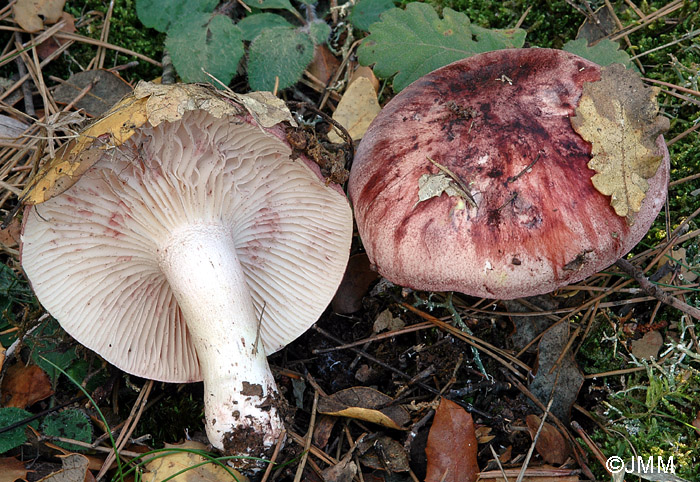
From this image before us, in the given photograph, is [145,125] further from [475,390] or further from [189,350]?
[475,390]

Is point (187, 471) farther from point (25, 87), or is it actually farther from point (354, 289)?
point (25, 87)

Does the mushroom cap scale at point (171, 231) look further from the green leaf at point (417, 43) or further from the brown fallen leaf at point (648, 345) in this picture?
the brown fallen leaf at point (648, 345)

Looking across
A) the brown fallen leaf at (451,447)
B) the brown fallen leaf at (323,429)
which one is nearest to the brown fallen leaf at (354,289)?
the brown fallen leaf at (323,429)

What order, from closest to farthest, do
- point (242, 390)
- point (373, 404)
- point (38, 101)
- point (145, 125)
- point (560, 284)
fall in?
point (145, 125) < point (560, 284) < point (242, 390) < point (373, 404) < point (38, 101)

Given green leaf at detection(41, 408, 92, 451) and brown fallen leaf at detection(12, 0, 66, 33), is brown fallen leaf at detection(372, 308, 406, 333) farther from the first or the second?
brown fallen leaf at detection(12, 0, 66, 33)

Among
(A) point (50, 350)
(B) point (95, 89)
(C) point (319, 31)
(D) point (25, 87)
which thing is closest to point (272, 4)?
(C) point (319, 31)

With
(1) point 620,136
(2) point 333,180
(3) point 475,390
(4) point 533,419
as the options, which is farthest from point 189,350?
(1) point 620,136
